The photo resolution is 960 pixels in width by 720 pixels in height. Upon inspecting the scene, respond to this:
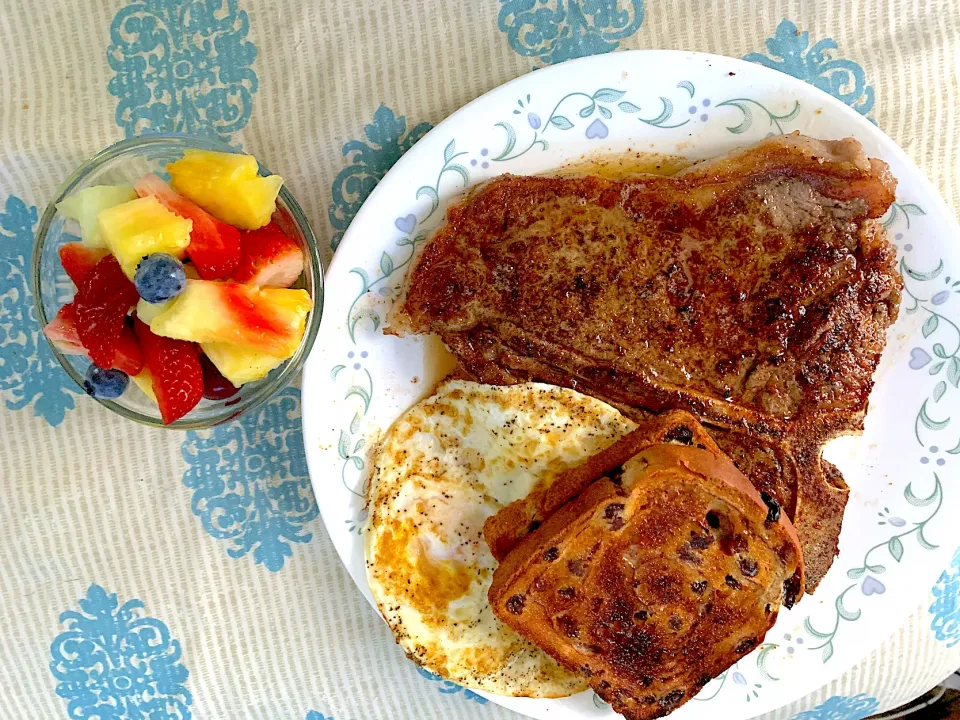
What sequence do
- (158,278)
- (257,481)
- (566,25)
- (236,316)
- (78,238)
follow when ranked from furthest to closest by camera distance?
(257,481)
(566,25)
(78,238)
(236,316)
(158,278)

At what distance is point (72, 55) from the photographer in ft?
6.79

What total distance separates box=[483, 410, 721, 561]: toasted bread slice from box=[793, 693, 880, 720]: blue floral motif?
1.19 metres

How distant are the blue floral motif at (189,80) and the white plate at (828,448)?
539mm

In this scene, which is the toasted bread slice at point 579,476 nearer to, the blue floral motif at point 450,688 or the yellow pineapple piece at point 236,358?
the blue floral motif at point 450,688

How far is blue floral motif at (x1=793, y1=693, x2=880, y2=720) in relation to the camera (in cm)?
243

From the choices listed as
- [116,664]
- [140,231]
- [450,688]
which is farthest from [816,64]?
[116,664]

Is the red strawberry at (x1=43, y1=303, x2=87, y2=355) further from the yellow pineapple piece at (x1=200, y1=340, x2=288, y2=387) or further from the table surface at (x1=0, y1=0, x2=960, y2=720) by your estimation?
the table surface at (x1=0, y1=0, x2=960, y2=720)

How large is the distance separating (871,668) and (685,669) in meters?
0.84

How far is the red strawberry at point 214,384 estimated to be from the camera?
168 cm

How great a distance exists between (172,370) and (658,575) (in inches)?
49.3

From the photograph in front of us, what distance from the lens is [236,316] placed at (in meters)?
1.53

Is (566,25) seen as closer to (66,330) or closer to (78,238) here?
(78,238)

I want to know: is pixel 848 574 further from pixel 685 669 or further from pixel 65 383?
pixel 65 383

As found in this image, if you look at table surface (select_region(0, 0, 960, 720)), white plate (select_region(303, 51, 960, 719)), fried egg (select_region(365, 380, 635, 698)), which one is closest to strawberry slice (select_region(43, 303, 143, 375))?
white plate (select_region(303, 51, 960, 719))
